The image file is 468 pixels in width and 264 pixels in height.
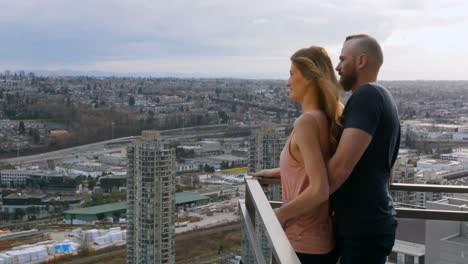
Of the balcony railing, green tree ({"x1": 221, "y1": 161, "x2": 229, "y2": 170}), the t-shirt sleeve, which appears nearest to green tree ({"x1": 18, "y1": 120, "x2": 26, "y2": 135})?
green tree ({"x1": 221, "y1": 161, "x2": 229, "y2": 170})

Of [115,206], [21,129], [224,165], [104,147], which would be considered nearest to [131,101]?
[104,147]

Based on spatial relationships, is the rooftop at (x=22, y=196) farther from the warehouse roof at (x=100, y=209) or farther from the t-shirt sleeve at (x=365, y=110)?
the t-shirt sleeve at (x=365, y=110)

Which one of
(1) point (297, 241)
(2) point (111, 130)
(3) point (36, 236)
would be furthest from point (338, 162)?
(2) point (111, 130)

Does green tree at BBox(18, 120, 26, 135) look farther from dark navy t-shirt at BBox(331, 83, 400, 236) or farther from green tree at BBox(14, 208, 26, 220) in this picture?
dark navy t-shirt at BBox(331, 83, 400, 236)

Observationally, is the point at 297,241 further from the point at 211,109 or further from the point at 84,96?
the point at 84,96

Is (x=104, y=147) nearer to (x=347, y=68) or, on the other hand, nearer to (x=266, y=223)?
(x=347, y=68)

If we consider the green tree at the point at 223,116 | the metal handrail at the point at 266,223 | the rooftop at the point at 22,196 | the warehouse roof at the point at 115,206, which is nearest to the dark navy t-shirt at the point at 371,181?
the metal handrail at the point at 266,223
